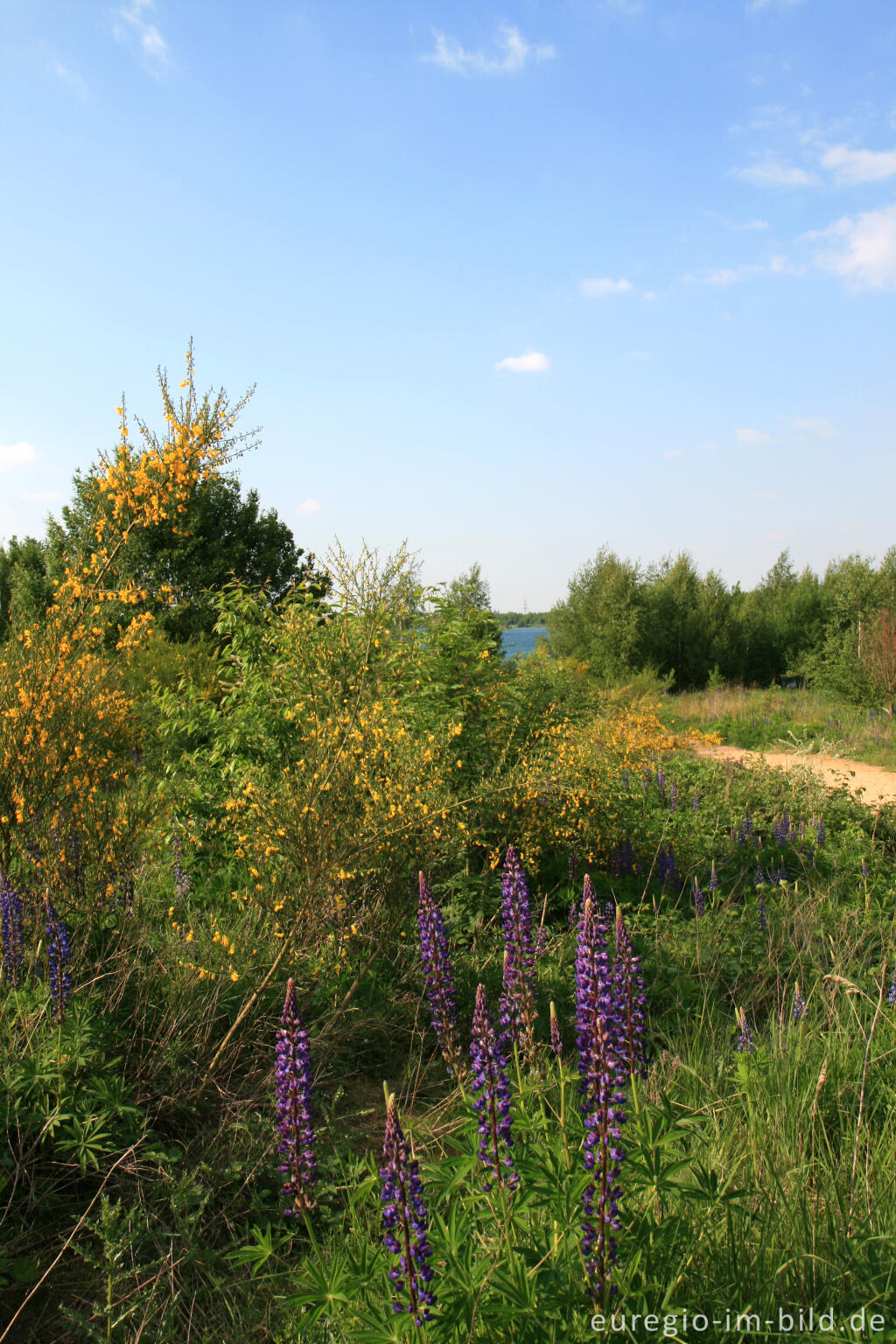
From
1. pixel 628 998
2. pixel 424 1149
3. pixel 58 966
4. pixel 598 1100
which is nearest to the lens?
pixel 598 1100

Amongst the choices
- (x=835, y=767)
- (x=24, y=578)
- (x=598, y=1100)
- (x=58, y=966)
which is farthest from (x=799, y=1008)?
(x=24, y=578)

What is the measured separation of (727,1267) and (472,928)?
289 cm

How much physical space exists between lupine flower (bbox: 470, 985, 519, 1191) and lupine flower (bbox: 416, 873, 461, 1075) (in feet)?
1.97

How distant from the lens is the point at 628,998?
82.0 inches

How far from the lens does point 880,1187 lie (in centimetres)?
238

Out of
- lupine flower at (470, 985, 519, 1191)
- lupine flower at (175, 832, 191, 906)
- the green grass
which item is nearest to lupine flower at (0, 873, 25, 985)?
the green grass

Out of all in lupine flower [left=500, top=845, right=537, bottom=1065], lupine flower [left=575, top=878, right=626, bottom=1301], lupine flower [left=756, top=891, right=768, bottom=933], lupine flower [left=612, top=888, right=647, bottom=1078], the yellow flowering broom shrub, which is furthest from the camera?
lupine flower [left=756, top=891, right=768, bottom=933]

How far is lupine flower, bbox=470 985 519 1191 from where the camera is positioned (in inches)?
70.7

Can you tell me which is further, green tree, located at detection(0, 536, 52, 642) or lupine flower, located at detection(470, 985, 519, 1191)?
green tree, located at detection(0, 536, 52, 642)

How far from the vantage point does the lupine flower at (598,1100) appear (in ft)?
5.27

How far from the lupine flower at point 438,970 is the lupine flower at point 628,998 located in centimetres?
61

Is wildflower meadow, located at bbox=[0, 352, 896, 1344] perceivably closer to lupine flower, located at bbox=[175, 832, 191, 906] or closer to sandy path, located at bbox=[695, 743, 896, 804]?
lupine flower, located at bbox=[175, 832, 191, 906]

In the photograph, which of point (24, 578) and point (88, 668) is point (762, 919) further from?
point (24, 578)

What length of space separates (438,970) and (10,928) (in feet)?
6.41
